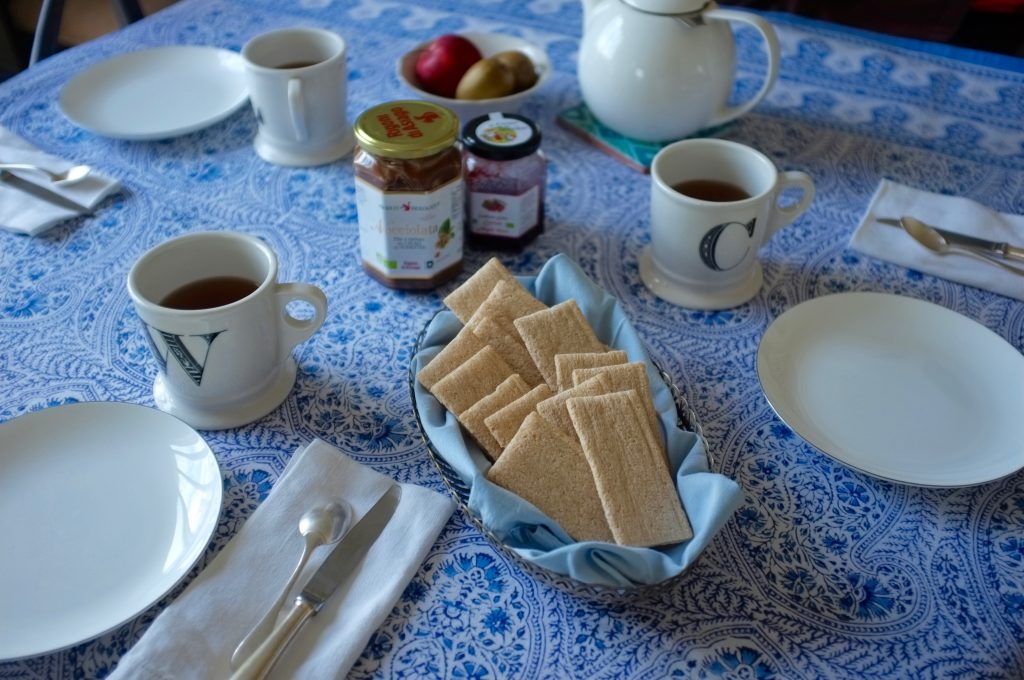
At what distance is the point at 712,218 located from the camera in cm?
78

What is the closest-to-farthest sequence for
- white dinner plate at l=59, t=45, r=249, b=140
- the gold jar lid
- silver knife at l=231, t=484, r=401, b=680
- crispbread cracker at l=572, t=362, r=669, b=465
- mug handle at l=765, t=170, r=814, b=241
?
silver knife at l=231, t=484, r=401, b=680 < crispbread cracker at l=572, t=362, r=669, b=465 < the gold jar lid < mug handle at l=765, t=170, r=814, b=241 < white dinner plate at l=59, t=45, r=249, b=140

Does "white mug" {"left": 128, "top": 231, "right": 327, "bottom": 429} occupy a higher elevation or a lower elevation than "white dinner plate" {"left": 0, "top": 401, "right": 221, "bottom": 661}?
higher

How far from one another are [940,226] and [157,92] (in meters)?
1.06

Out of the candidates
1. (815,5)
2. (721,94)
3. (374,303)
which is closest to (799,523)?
(374,303)

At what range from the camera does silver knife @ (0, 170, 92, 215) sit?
0.95m

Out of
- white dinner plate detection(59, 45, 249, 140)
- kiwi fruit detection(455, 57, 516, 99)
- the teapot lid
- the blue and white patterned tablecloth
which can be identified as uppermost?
the teapot lid

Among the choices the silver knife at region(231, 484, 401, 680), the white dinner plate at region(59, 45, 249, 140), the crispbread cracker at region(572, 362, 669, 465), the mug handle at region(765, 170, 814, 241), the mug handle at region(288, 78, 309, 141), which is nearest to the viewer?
the silver knife at region(231, 484, 401, 680)

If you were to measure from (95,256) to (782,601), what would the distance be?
80 centimetres

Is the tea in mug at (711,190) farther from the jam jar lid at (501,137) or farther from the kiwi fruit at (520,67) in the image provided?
the kiwi fruit at (520,67)

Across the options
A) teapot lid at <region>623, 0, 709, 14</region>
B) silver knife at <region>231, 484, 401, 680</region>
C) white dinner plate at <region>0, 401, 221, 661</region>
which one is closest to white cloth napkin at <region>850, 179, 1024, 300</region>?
teapot lid at <region>623, 0, 709, 14</region>

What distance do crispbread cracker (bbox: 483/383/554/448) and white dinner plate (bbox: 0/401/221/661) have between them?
22 cm

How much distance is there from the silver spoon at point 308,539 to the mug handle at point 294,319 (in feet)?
0.56

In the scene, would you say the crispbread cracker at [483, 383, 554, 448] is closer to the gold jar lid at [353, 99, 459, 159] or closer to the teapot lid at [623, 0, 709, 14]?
the gold jar lid at [353, 99, 459, 159]

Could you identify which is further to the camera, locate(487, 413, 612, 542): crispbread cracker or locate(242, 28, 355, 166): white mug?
locate(242, 28, 355, 166): white mug
